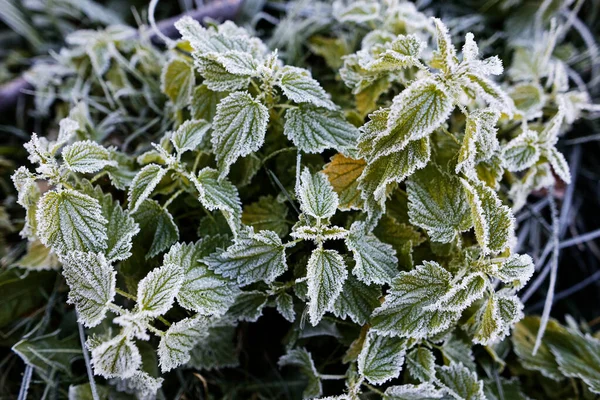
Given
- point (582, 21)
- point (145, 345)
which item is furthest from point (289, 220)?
point (582, 21)

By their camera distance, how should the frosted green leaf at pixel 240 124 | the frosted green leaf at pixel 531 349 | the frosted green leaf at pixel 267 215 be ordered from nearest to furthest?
the frosted green leaf at pixel 240 124, the frosted green leaf at pixel 267 215, the frosted green leaf at pixel 531 349

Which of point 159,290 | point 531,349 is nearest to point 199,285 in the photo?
point 159,290

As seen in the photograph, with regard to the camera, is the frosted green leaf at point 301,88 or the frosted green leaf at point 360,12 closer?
the frosted green leaf at point 301,88

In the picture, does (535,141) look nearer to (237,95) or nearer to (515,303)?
(515,303)

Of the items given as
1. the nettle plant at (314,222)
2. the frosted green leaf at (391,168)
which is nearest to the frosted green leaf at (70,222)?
the nettle plant at (314,222)

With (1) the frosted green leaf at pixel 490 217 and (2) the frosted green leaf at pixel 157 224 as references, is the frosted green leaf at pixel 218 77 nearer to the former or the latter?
(2) the frosted green leaf at pixel 157 224

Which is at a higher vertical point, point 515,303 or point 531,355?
point 515,303
